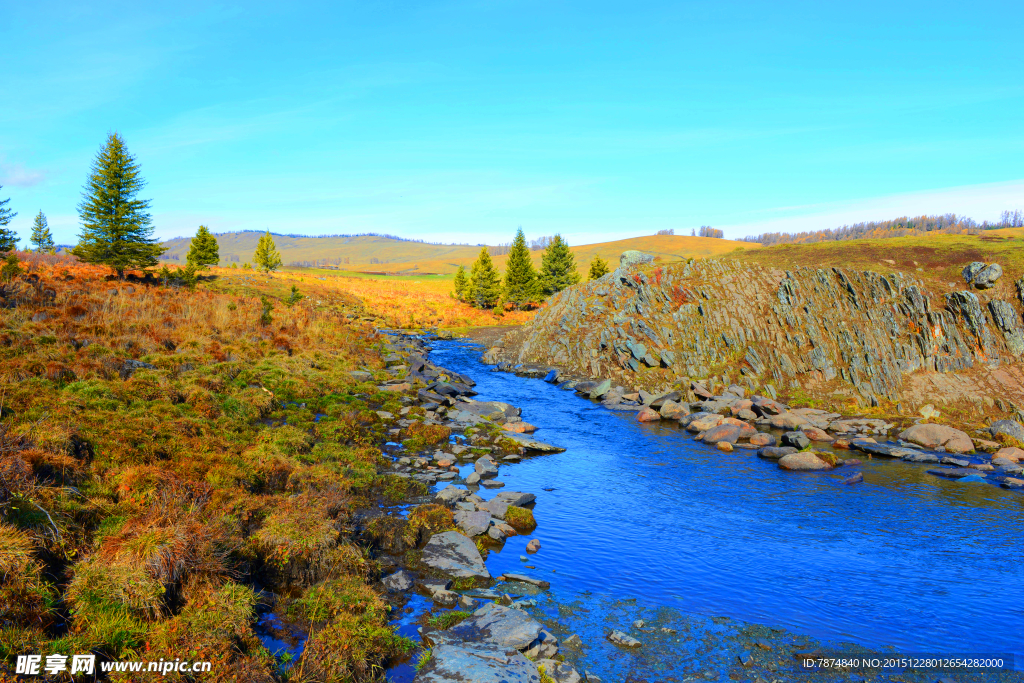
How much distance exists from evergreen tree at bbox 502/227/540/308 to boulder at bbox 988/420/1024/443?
70.1 meters

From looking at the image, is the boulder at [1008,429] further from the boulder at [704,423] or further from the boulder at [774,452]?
the boulder at [704,423]

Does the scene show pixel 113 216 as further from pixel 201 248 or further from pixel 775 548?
pixel 775 548

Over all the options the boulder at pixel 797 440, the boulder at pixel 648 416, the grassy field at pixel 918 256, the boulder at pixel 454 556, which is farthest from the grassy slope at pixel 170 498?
the grassy field at pixel 918 256

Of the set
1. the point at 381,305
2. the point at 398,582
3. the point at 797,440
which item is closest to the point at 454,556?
the point at 398,582

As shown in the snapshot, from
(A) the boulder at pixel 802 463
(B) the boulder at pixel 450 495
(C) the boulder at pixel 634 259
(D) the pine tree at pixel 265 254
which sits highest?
(D) the pine tree at pixel 265 254

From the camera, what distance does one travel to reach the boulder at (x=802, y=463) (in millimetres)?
23656

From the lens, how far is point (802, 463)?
2372cm

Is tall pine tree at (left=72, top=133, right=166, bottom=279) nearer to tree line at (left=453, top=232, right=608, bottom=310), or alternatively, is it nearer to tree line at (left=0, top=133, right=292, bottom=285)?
tree line at (left=0, top=133, right=292, bottom=285)

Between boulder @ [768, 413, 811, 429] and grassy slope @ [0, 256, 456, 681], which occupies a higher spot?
grassy slope @ [0, 256, 456, 681]

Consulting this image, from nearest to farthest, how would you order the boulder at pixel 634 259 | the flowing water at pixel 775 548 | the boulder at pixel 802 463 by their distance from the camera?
the flowing water at pixel 775 548 < the boulder at pixel 802 463 < the boulder at pixel 634 259

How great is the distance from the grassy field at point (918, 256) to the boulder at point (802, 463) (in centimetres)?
2327

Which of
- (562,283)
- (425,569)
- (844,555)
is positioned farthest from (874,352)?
(562,283)

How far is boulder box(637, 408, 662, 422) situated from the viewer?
1272 inches

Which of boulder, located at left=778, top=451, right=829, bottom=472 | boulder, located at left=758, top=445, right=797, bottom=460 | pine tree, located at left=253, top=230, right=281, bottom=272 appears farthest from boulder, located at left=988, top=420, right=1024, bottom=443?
pine tree, located at left=253, top=230, right=281, bottom=272
